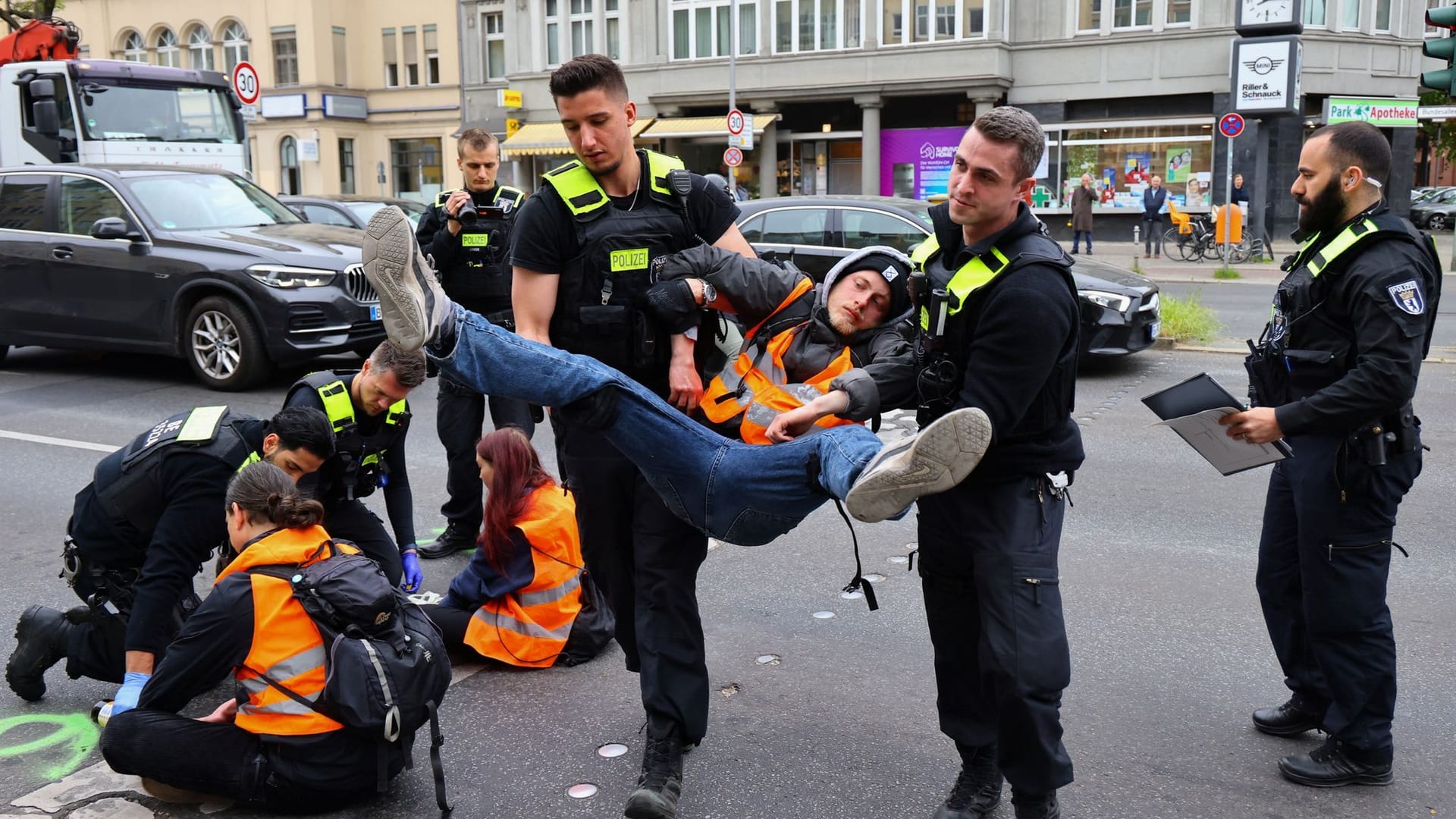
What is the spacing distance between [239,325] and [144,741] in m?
7.24

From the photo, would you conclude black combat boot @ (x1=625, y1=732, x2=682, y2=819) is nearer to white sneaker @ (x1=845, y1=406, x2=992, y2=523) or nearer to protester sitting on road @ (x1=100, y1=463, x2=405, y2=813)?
protester sitting on road @ (x1=100, y1=463, x2=405, y2=813)

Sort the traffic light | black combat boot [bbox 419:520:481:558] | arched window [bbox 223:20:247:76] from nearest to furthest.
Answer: black combat boot [bbox 419:520:481:558] → the traffic light → arched window [bbox 223:20:247:76]

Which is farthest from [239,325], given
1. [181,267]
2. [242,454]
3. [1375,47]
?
[1375,47]

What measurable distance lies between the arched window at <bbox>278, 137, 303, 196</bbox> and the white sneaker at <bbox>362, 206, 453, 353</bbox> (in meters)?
43.0

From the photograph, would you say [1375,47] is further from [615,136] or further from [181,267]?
[615,136]

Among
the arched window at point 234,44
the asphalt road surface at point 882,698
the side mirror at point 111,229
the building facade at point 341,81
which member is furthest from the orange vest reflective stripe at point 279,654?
the arched window at point 234,44

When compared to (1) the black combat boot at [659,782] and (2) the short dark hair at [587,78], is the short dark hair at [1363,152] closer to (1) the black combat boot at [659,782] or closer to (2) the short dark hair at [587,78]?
(2) the short dark hair at [587,78]

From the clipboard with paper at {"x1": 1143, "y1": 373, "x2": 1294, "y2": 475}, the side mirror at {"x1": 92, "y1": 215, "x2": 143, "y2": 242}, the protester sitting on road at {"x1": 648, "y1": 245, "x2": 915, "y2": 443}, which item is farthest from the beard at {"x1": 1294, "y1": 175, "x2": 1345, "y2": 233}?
the side mirror at {"x1": 92, "y1": 215, "x2": 143, "y2": 242}

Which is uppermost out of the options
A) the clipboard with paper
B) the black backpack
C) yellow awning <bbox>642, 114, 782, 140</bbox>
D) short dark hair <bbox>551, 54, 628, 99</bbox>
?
yellow awning <bbox>642, 114, 782, 140</bbox>

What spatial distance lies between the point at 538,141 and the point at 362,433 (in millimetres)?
32156

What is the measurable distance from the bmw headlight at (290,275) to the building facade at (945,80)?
793 inches

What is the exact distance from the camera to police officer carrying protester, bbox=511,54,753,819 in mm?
3445

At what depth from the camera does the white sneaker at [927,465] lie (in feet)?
8.86

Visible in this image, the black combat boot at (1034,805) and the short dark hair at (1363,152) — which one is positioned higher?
the short dark hair at (1363,152)
